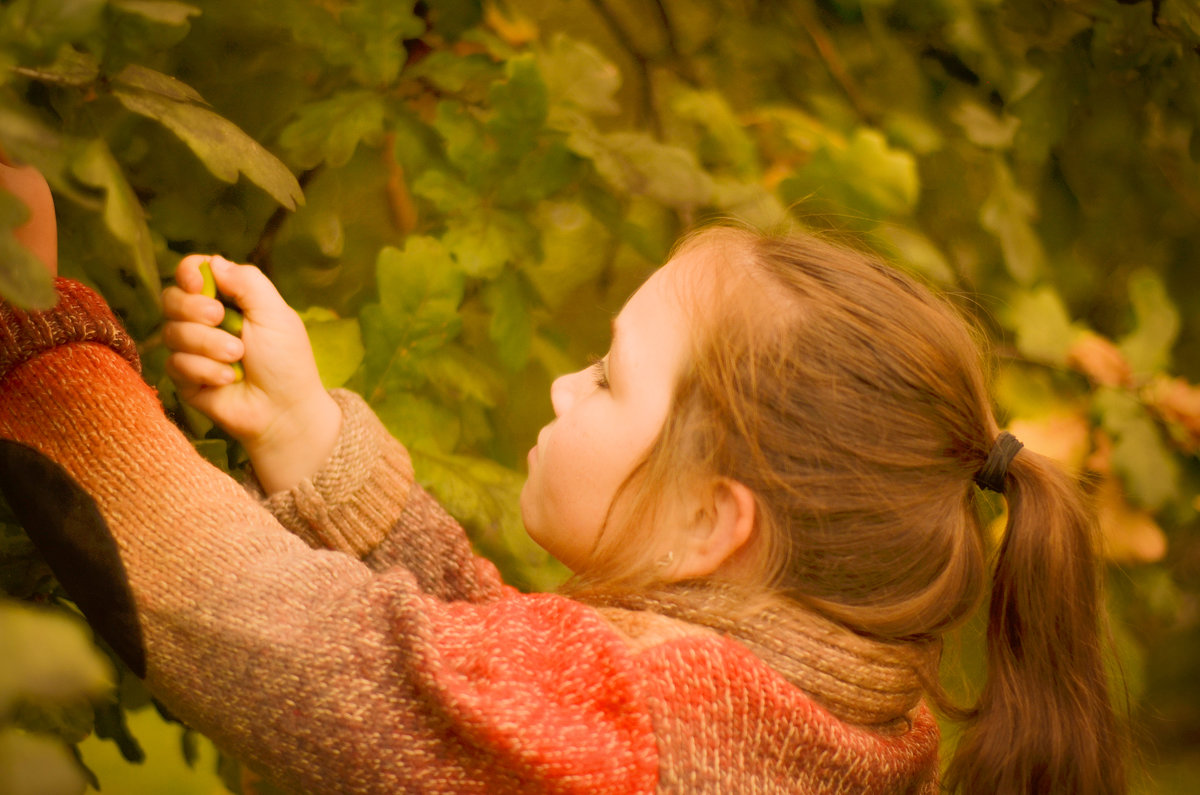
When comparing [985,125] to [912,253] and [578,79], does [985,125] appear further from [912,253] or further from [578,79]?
[578,79]

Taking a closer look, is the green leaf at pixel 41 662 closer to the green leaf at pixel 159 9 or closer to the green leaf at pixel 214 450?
the green leaf at pixel 159 9

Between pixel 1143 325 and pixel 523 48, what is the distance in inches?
33.6

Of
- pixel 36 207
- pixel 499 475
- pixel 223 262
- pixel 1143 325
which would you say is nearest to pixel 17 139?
pixel 36 207

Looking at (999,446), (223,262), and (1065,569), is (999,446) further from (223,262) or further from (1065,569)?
(223,262)

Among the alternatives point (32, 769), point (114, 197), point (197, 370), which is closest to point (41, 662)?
point (32, 769)

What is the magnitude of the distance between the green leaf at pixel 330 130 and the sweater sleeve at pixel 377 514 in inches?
7.4

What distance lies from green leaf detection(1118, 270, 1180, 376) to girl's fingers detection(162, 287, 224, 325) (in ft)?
3.63

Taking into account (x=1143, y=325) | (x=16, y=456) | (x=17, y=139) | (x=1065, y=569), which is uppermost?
(x=17, y=139)

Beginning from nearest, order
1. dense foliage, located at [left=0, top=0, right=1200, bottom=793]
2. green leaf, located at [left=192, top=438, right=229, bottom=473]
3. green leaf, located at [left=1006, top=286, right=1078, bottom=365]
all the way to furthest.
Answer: dense foliage, located at [left=0, top=0, right=1200, bottom=793]
green leaf, located at [left=192, top=438, right=229, bottom=473]
green leaf, located at [left=1006, top=286, right=1078, bottom=365]

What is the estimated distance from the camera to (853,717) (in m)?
0.82

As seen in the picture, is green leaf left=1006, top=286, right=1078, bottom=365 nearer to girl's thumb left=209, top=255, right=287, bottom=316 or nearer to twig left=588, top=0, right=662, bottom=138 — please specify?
twig left=588, top=0, right=662, bottom=138

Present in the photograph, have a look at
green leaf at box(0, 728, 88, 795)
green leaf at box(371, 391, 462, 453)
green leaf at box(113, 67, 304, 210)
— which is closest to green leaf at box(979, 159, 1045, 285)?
green leaf at box(371, 391, 462, 453)

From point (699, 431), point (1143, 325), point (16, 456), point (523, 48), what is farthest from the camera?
point (1143, 325)

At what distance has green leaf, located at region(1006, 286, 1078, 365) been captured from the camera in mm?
1322
